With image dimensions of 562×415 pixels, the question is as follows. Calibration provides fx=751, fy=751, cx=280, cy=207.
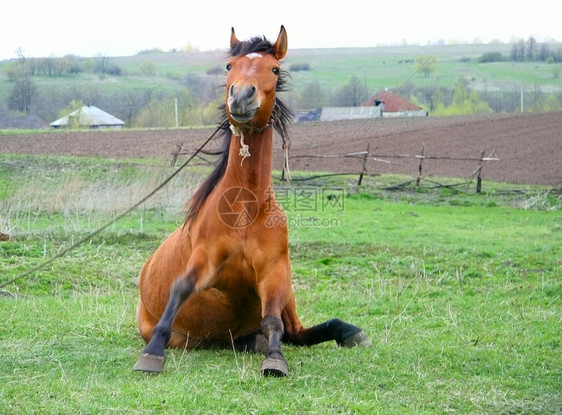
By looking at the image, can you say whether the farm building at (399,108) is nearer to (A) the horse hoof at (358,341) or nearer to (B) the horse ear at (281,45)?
(B) the horse ear at (281,45)

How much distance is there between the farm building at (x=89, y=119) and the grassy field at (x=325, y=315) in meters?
36.6

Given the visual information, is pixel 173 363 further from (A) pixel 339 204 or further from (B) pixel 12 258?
(A) pixel 339 204

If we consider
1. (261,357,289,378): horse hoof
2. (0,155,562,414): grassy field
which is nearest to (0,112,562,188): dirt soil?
(0,155,562,414): grassy field

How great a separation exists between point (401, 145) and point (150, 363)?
125 ft

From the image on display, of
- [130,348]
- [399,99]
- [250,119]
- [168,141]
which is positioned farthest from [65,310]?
[399,99]

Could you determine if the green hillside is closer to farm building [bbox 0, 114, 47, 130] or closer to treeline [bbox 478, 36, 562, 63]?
treeline [bbox 478, 36, 562, 63]

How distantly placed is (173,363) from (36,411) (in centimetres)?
177

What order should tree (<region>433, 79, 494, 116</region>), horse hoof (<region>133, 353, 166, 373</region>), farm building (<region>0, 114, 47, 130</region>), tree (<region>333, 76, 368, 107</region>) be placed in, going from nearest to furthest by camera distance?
horse hoof (<region>133, 353, 166, 373</region>)
farm building (<region>0, 114, 47, 130</region>)
tree (<region>433, 79, 494, 116</region>)
tree (<region>333, 76, 368, 107</region>)

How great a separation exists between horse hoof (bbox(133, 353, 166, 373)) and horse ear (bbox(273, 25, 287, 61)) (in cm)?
283

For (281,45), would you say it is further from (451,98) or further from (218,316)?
(451,98)

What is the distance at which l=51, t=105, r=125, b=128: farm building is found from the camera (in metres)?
56.5

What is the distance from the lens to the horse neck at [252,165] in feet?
21.2

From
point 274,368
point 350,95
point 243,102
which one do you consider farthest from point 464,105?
point 274,368

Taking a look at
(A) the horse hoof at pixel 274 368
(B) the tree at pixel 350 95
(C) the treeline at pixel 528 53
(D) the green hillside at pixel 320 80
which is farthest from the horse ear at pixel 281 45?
(C) the treeline at pixel 528 53
